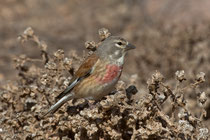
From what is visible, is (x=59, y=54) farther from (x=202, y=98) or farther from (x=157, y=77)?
(x=202, y=98)

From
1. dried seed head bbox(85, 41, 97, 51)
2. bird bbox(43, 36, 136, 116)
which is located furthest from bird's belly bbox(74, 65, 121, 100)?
dried seed head bbox(85, 41, 97, 51)

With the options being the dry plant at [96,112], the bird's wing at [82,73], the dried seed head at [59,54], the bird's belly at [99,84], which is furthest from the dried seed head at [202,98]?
the dried seed head at [59,54]

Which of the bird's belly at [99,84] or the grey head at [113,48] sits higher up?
the grey head at [113,48]

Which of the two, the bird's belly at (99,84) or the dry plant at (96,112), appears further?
the bird's belly at (99,84)

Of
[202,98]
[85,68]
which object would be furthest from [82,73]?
[202,98]

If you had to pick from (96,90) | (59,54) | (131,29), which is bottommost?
(96,90)

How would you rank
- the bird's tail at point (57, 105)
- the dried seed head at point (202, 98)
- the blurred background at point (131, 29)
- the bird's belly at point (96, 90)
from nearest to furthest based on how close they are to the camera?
the dried seed head at point (202, 98) < the bird's tail at point (57, 105) < the bird's belly at point (96, 90) < the blurred background at point (131, 29)

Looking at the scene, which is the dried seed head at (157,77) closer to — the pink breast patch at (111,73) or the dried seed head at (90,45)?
the pink breast patch at (111,73)
